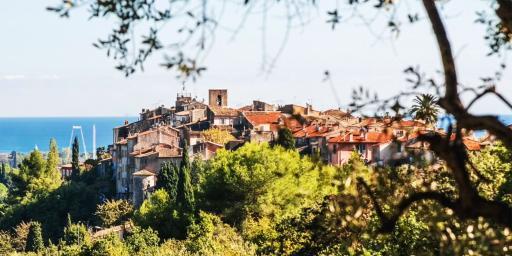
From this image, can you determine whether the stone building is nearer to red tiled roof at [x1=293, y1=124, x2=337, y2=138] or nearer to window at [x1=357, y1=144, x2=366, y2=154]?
red tiled roof at [x1=293, y1=124, x2=337, y2=138]

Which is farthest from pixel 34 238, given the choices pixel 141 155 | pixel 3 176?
pixel 3 176

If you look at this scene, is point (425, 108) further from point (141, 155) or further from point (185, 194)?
point (141, 155)

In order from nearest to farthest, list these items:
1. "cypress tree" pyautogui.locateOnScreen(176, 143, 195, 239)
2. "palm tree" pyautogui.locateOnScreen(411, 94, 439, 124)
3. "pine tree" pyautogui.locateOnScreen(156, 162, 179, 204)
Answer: "palm tree" pyautogui.locateOnScreen(411, 94, 439, 124), "cypress tree" pyautogui.locateOnScreen(176, 143, 195, 239), "pine tree" pyautogui.locateOnScreen(156, 162, 179, 204)

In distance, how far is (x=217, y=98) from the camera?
8662 cm

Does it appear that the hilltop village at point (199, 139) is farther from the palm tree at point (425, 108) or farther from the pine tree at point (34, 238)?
the palm tree at point (425, 108)

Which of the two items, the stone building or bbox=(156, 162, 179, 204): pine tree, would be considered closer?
bbox=(156, 162, 179, 204): pine tree

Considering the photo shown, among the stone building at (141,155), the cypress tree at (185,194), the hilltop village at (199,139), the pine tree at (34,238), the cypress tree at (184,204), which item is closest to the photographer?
the cypress tree at (184,204)

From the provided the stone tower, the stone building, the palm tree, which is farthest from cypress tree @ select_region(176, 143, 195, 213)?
the stone tower

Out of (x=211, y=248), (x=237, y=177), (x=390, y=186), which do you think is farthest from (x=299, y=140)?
(x=390, y=186)

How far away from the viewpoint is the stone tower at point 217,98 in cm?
8644

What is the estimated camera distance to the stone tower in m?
86.4

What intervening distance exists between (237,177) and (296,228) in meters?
20.2

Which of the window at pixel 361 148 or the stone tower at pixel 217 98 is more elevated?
the stone tower at pixel 217 98

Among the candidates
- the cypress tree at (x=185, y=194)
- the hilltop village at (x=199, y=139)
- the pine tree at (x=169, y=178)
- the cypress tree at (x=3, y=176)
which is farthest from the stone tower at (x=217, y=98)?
the cypress tree at (x=3, y=176)
